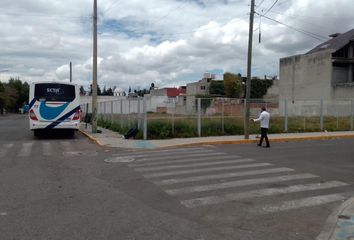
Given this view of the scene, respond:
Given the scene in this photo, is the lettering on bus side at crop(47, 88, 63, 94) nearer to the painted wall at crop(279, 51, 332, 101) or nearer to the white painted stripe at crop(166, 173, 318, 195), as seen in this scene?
the white painted stripe at crop(166, 173, 318, 195)

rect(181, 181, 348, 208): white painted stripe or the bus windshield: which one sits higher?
the bus windshield

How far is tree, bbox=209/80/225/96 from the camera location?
4685 inches

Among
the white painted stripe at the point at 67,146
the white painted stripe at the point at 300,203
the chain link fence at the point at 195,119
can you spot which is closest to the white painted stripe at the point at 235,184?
the white painted stripe at the point at 300,203

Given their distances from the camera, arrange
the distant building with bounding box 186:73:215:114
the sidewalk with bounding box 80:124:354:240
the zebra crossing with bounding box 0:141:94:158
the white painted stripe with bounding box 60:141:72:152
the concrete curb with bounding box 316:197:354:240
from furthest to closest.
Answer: the distant building with bounding box 186:73:215:114 → the white painted stripe with bounding box 60:141:72:152 → the zebra crossing with bounding box 0:141:94:158 → the sidewalk with bounding box 80:124:354:240 → the concrete curb with bounding box 316:197:354:240

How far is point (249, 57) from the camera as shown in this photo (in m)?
22.5

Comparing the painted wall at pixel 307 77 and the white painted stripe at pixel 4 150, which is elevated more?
the painted wall at pixel 307 77

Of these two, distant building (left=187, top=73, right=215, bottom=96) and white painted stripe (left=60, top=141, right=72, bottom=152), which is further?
distant building (left=187, top=73, right=215, bottom=96)

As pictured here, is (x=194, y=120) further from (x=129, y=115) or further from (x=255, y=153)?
(x=255, y=153)

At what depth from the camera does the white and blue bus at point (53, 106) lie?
23562 mm

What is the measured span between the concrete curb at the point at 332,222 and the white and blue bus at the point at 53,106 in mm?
17932

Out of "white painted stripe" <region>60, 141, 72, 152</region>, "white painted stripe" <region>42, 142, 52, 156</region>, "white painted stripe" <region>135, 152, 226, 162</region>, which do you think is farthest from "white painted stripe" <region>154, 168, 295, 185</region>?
"white painted stripe" <region>60, 141, 72, 152</region>

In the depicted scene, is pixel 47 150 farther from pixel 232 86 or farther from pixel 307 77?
pixel 232 86

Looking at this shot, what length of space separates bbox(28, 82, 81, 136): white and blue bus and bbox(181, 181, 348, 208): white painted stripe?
16391 mm

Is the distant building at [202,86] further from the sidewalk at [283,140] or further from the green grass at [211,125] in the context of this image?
the sidewalk at [283,140]
